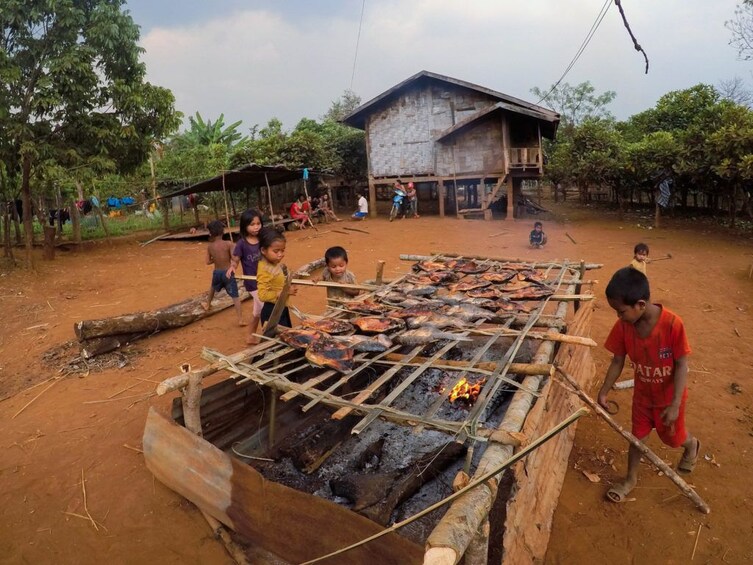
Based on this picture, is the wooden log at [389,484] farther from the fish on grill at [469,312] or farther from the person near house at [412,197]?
the person near house at [412,197]

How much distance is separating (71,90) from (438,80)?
472 inches

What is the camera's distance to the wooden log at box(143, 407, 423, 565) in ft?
6.68

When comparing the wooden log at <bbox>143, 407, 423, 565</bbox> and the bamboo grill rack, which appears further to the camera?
the bamboo grill rack

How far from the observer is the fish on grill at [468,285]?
4336mm

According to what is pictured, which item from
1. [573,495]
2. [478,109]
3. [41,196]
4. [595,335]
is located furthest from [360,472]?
[41,196]

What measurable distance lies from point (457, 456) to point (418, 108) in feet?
54.3

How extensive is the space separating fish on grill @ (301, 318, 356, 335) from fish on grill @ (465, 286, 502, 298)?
1.36 metres

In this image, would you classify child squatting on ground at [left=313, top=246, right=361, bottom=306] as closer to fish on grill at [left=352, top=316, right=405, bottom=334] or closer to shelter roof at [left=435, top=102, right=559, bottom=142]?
fish on grill at [left=352, top=316, right=405, bottom=334]

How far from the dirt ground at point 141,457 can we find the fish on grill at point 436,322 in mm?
1509

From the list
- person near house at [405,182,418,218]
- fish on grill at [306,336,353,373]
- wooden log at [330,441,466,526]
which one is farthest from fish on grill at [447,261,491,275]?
person near house at [405,182,418,218]

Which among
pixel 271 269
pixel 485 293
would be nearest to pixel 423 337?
pixel 485 293

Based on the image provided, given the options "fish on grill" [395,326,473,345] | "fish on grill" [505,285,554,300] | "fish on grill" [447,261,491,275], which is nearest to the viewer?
"fish on grill" [395,326,473,345]

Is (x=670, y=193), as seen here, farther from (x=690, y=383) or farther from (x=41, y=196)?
(x=41, y=196)

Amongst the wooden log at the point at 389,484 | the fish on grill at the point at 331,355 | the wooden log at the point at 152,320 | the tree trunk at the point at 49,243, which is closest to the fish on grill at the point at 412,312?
the fish on grill at the point at 331,355
